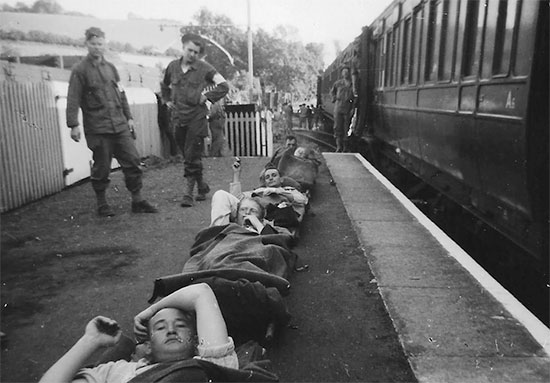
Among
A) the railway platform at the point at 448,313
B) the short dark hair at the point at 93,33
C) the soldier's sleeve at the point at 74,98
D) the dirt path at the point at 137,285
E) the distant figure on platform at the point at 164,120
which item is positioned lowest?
the dirt path at the point at 137,285

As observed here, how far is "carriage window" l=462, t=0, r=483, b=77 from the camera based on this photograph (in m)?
4.64

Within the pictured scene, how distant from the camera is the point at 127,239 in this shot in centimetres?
479

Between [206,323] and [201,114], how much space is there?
4.35m

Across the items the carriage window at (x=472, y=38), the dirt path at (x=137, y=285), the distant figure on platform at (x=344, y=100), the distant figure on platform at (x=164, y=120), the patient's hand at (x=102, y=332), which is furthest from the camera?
the distant figure on platform at (x=344, y=100)

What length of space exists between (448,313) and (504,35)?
7.90ft

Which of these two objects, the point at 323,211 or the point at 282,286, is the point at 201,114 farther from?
the point at 282,286

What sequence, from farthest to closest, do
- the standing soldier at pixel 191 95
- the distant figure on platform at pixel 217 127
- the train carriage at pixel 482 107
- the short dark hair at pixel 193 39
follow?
1. the distant figure on platform at pixel 217 127
2. the standing soldier at pixel 191 95
3. the short dark hair at pixel 193 39
4. the train carriage at pixel 482 107

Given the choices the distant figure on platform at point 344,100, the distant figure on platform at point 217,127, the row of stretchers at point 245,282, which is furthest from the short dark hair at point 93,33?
the distant figure on platform at point 344,100

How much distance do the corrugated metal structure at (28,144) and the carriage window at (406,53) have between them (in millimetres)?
5448

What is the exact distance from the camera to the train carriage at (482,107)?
11.3 ft

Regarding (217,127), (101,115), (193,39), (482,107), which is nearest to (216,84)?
(193,39)

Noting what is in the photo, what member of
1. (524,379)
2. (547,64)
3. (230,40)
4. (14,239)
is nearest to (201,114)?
(14,239)

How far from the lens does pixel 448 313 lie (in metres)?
3.12

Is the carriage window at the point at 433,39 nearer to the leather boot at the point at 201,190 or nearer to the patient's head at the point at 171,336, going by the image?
the leather boot at the point at 201,190
